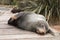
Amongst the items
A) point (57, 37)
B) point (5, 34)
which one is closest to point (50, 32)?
point (57, 37)

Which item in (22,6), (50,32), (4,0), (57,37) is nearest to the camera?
(57,37)

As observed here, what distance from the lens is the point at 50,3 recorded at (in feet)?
16.0

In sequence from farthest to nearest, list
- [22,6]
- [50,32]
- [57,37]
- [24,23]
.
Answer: [22,6] < [24,23] < [50,32] < [57,37]

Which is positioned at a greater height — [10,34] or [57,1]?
[57,1]

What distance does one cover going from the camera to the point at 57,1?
4762 mm

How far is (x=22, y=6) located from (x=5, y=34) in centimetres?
267

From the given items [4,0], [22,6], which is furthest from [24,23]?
[4,0]

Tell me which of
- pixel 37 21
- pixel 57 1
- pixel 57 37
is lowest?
pixel 57 37

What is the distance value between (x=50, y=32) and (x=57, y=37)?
27 centimetres

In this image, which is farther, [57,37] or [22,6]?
[22,6]

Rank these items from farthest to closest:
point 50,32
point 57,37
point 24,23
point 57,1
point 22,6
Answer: point 22,6 < point 57,1 < point 24,23 < point 50,32 < point 57,37

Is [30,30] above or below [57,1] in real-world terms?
below

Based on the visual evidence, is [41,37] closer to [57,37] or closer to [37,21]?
[57,37]

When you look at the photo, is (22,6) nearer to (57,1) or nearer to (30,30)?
(57,1)
